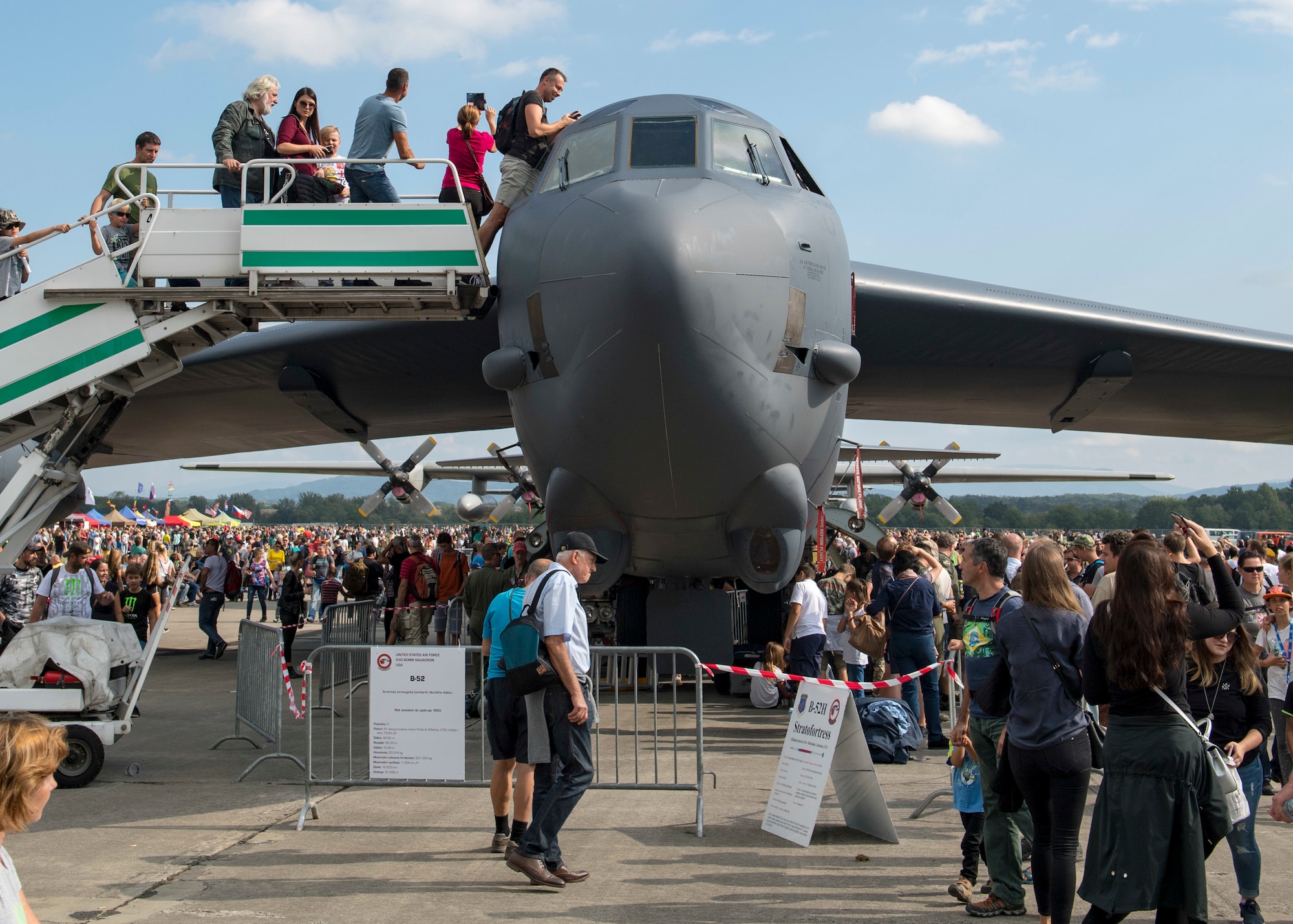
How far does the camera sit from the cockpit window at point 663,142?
26.0ft

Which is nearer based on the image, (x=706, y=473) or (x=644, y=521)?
(x=706, y=473)

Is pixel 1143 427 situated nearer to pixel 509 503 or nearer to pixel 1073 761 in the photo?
pixel 1073 761

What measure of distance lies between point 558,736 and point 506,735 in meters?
0.44

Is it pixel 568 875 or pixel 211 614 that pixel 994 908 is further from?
pixel 211 614

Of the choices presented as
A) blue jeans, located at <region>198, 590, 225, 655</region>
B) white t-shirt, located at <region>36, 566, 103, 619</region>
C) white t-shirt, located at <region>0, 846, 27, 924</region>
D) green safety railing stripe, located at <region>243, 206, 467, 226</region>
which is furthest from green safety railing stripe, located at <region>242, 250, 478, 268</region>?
blue jeans, located at <region>198, 590, 225, 655</region>

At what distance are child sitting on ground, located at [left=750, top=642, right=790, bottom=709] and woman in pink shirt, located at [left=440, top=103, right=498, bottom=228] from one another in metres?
5.24

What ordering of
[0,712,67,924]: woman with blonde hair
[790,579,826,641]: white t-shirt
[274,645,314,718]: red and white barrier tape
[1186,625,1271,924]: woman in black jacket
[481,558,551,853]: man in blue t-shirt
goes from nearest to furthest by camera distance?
[0,712,67,924]: woman with blonde hair
[1186,625,1271,924]: woman in black jacket
[481,558,551,853]: man in blue t-shirt
[274,645,314,718]: red and white barrier tape
[790,579,826,641]: white t-shirt

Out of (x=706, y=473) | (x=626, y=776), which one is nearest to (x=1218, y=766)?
(x=706, y=473)

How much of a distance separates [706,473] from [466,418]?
320 inches

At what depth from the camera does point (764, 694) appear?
11.2 m

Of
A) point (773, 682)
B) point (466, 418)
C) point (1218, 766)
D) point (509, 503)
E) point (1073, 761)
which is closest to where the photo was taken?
point (1218, 766)

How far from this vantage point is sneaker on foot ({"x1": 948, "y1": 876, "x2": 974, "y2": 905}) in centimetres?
516

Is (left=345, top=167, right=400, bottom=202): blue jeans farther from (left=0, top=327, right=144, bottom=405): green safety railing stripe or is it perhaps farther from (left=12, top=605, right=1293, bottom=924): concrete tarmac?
(left=12, top=605, right=1293, bottom=924): concrete tarmac

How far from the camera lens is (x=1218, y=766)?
402 centimetres
